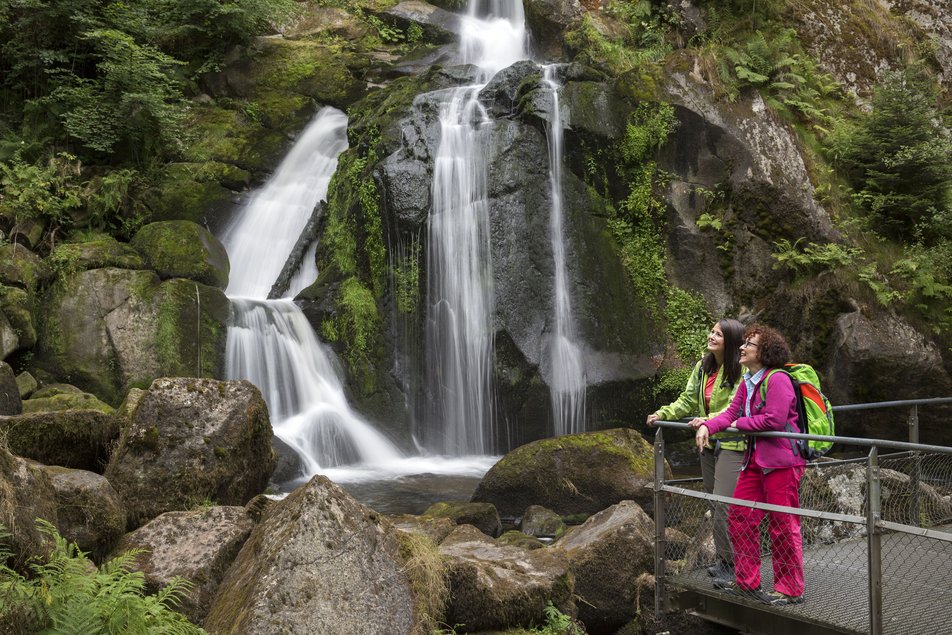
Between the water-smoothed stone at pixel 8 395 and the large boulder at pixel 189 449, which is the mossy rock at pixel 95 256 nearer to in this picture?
the water-smoothed stone at pixel 8 395

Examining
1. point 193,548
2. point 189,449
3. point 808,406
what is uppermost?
point 808,406

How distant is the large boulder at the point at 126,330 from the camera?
12078 millimetres

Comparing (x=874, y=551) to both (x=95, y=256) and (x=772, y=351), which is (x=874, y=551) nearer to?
(x=772, y=351)

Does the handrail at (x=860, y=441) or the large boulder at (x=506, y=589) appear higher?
the handrail at (x=860, y=441)

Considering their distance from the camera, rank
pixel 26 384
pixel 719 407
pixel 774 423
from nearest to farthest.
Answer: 1. pixel 774 423
2. pixel 719 407
3. pixel 26 384

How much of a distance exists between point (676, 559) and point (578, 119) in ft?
33.8

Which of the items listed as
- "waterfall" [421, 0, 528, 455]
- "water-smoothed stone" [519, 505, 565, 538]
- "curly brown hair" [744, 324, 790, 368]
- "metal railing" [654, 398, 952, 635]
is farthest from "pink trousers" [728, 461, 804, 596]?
"waterfall" [421, 0, 528, 455]

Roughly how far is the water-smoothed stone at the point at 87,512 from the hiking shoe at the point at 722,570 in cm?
396

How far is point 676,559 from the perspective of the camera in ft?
20.6

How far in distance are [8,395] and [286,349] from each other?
4752 millimetres

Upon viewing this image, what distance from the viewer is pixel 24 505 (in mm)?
3564

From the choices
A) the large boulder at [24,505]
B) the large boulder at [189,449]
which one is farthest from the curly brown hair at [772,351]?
the large boulder at [24,505]

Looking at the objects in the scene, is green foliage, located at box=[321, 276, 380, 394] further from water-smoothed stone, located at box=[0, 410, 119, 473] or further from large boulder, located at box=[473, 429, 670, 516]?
water-smoothed stone, located at box=[0, 410, 119, 473]

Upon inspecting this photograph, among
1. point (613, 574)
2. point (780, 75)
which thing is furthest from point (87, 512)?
point (780, 75)
